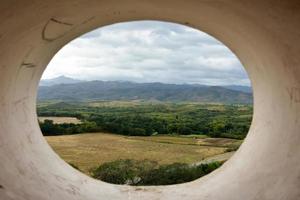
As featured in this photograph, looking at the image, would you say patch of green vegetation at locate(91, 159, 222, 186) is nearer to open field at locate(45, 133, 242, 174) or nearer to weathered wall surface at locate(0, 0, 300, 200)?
open field at locate(45, 133, 242, 174)

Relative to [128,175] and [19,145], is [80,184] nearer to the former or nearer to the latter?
[19,145]

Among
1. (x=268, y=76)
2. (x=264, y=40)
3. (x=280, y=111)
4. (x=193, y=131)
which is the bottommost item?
(x=193, y=131)

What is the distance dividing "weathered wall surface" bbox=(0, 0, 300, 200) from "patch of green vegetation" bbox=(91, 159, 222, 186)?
1589 cm

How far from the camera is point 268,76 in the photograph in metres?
4.30

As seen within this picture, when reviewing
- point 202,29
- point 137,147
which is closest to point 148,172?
point 137,147

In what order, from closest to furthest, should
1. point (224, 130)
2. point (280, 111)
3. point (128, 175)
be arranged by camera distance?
point (280, 111)
point (128, 175)
point (224, 130)

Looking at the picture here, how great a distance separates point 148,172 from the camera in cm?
2423

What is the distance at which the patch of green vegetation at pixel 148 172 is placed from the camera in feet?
72.6

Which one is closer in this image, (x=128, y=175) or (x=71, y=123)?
(x=128, y=175)

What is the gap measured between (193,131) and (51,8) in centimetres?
2888

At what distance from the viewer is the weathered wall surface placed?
10.9 feet

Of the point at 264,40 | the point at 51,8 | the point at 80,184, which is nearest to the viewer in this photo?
the point at 51,8

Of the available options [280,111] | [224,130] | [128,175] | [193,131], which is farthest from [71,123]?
[280,111]

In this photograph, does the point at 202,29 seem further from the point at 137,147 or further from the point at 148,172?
the point at 137,147
